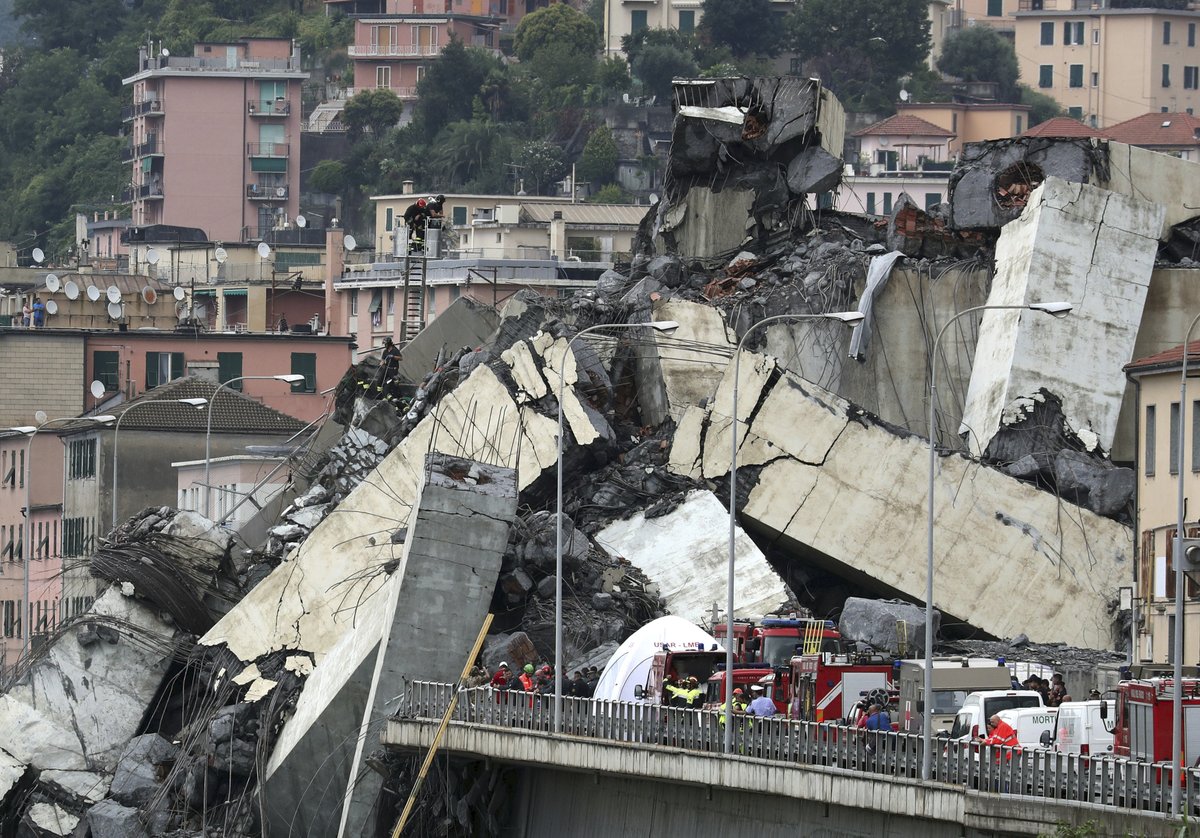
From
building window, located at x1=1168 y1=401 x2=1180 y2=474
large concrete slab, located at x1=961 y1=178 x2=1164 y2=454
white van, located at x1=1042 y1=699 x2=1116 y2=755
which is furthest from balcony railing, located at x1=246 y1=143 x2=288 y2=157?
white van, located at x1=1042 y1=699 x2=1116 y2=755

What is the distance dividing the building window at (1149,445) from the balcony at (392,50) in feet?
489

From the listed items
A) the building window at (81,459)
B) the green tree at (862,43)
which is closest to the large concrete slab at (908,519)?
the building window at (81,459)

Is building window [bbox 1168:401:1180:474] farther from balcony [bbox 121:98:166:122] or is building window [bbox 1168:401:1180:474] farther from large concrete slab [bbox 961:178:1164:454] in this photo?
balcony [bbox 121:98:166:122]

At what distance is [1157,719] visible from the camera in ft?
109

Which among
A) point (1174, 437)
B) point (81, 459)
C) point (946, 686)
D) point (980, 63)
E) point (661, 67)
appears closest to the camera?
point (946, 686)

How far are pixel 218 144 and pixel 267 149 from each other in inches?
116

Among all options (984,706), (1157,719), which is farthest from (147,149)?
(1157,719)

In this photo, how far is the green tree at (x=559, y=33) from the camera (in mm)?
→ 195125

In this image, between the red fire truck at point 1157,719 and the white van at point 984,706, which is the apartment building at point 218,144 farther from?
the red fire truck at point 1157,719

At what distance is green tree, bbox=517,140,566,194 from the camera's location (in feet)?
561

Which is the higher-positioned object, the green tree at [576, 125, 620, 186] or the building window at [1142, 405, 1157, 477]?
the green tree at [576, 125, 620, 186]

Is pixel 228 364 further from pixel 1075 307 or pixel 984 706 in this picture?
pixel 984 706

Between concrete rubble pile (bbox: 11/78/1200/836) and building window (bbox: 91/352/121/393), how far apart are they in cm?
3931

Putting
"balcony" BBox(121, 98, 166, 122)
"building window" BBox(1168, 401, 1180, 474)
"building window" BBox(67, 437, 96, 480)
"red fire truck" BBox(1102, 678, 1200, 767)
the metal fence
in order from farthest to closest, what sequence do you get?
"balcony" BBox(121, 98, 166, 122) < "building window" BBox(67, 437, 96, 480) < "building window" BBox(1168, 401, 1180, 474) < "red fire truck" BBox(1102, 678, 1200, 767) < the metal fence
